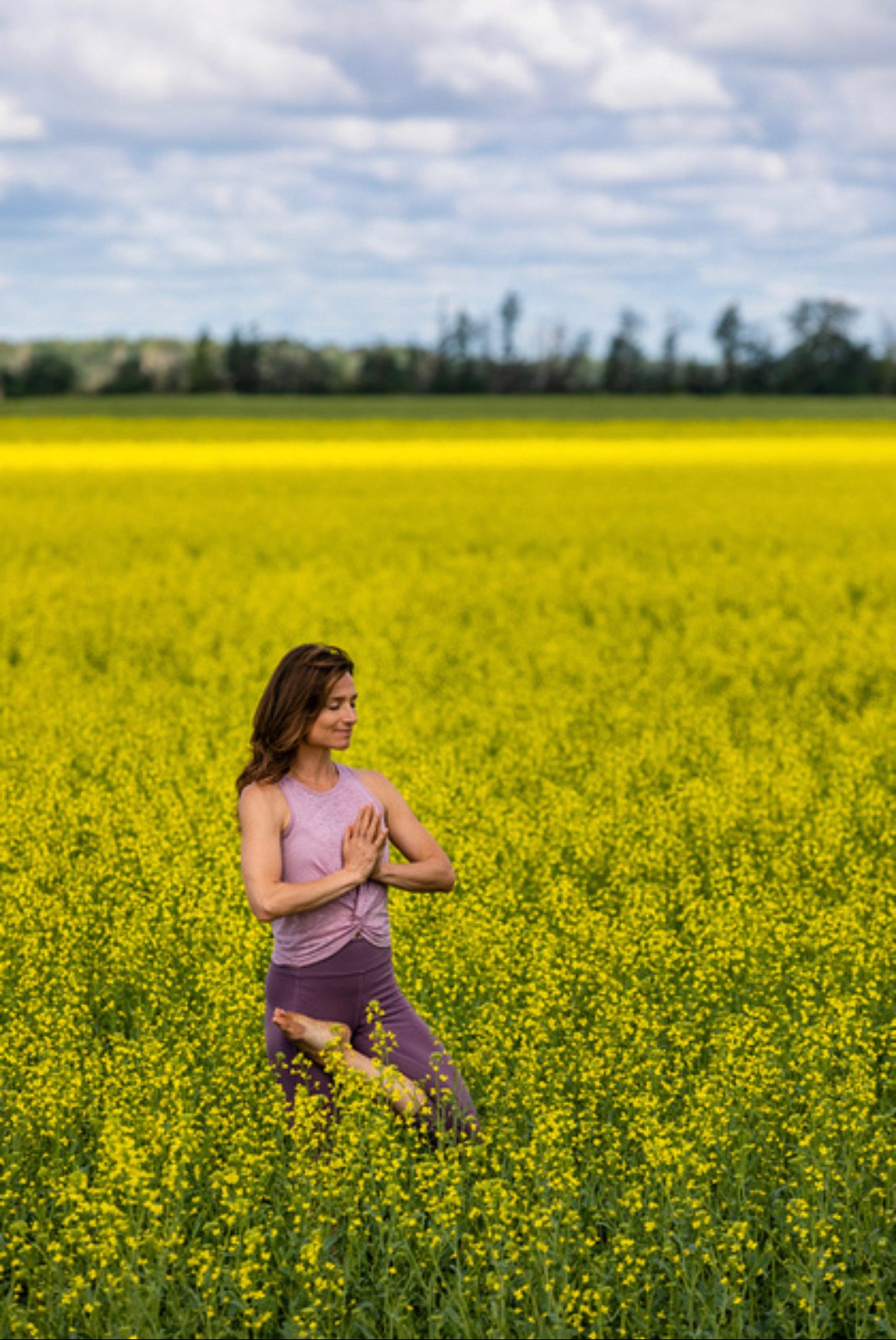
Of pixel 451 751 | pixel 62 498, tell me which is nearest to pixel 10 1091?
pixel 451 751

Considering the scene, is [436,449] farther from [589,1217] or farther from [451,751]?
[589,1217]

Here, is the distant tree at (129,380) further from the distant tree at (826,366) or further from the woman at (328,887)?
the woman at (328,887)

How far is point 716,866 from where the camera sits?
27.6ft

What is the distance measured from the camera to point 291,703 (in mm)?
4832

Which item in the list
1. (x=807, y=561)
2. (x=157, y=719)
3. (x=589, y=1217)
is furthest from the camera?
(x=807, y=561)

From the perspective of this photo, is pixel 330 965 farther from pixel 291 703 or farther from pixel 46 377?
pixel 46 377

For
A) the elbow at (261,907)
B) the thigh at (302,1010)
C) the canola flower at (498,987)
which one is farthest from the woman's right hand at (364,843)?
the canola flower at (498,987)

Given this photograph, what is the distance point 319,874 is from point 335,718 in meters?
0.50

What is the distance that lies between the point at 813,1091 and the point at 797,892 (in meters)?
2.94

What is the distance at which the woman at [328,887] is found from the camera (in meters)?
4.82

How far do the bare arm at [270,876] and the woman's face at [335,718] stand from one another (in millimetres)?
268

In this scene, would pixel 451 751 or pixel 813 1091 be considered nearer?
pixel 813 1091

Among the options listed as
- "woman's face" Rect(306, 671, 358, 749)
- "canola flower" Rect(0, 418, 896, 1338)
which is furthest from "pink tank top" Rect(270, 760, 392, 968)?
"canola flower" Rect(0, 418, 896, 1338)

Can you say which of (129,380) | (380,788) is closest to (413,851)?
(380,788)
